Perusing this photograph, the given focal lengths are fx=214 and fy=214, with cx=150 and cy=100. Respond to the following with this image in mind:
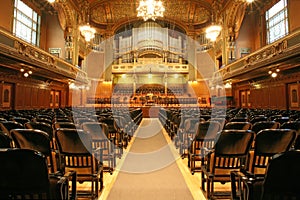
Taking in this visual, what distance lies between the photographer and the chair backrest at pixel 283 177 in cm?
124

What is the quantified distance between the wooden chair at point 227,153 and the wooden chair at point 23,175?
1.77m

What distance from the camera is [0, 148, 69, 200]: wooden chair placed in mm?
1289

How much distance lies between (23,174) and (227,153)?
6.73ft

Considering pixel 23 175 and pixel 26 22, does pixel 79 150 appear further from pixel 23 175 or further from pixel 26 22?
pixel 26 22

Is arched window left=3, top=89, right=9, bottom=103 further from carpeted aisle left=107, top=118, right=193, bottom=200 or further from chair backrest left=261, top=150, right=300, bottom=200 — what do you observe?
chair backrest left=261, top=150, right=300, bottom=200

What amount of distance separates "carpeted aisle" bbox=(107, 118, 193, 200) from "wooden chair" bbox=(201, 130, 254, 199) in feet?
1.59

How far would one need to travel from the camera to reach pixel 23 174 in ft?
4.43

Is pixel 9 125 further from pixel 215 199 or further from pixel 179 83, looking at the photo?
pixel 179 83

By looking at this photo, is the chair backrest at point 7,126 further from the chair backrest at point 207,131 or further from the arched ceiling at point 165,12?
the arched ceiling at point 165,12

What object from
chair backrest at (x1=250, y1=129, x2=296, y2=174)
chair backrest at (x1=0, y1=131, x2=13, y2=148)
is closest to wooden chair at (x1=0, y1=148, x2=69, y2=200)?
chair backrest at (x1=0, y1=131, x2=13, y2=148)

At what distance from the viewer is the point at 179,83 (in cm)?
2289

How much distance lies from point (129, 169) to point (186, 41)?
20534 millimetres

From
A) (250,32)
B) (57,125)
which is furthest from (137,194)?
(250,32)

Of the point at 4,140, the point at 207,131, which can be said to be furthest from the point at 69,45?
the point at 4,140
